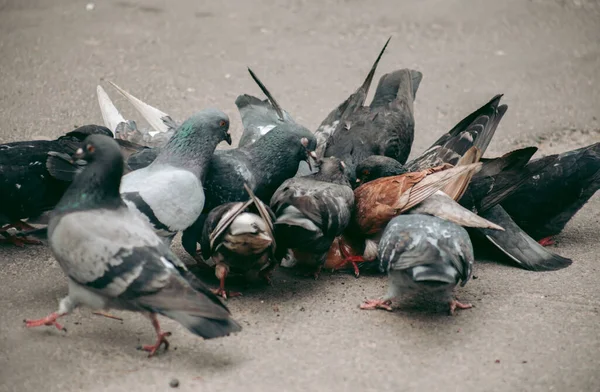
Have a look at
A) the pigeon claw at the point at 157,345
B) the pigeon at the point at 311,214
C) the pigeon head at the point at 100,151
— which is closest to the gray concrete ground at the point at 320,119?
the pigeon claw at the point at 157,345

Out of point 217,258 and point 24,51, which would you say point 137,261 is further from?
Result: point 24,51

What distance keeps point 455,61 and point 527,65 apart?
Answer: 78cm

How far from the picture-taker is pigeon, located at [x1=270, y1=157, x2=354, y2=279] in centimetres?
447

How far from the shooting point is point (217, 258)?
4426 mm

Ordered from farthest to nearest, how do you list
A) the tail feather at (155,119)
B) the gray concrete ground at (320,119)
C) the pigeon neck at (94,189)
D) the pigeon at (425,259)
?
the tail feather at (155,119), the pigeon at (425,259), the pigeon neck at (94,189), the gray concrete ground at (320,119)

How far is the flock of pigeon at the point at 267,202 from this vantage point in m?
3.70

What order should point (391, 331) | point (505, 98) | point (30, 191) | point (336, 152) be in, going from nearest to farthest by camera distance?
point (391, 331), point (30, 191), point (336, 152), point (505, 98)

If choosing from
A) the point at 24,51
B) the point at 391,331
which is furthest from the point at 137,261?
the point at 24,51

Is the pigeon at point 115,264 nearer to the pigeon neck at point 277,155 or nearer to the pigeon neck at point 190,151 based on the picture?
the pigeon neck at point 190,151

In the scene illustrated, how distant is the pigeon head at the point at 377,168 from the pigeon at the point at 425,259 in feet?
2.81

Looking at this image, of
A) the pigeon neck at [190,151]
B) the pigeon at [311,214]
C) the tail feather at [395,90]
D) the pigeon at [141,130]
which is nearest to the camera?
the pigeon at [311,214]

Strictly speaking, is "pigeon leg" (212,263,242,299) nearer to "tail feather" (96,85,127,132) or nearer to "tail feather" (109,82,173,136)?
"tail feather" (109,82,173,136)

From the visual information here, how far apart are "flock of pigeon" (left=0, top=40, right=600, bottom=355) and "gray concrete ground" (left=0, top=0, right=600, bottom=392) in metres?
0.22

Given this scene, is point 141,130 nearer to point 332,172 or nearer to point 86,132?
point 86,132
